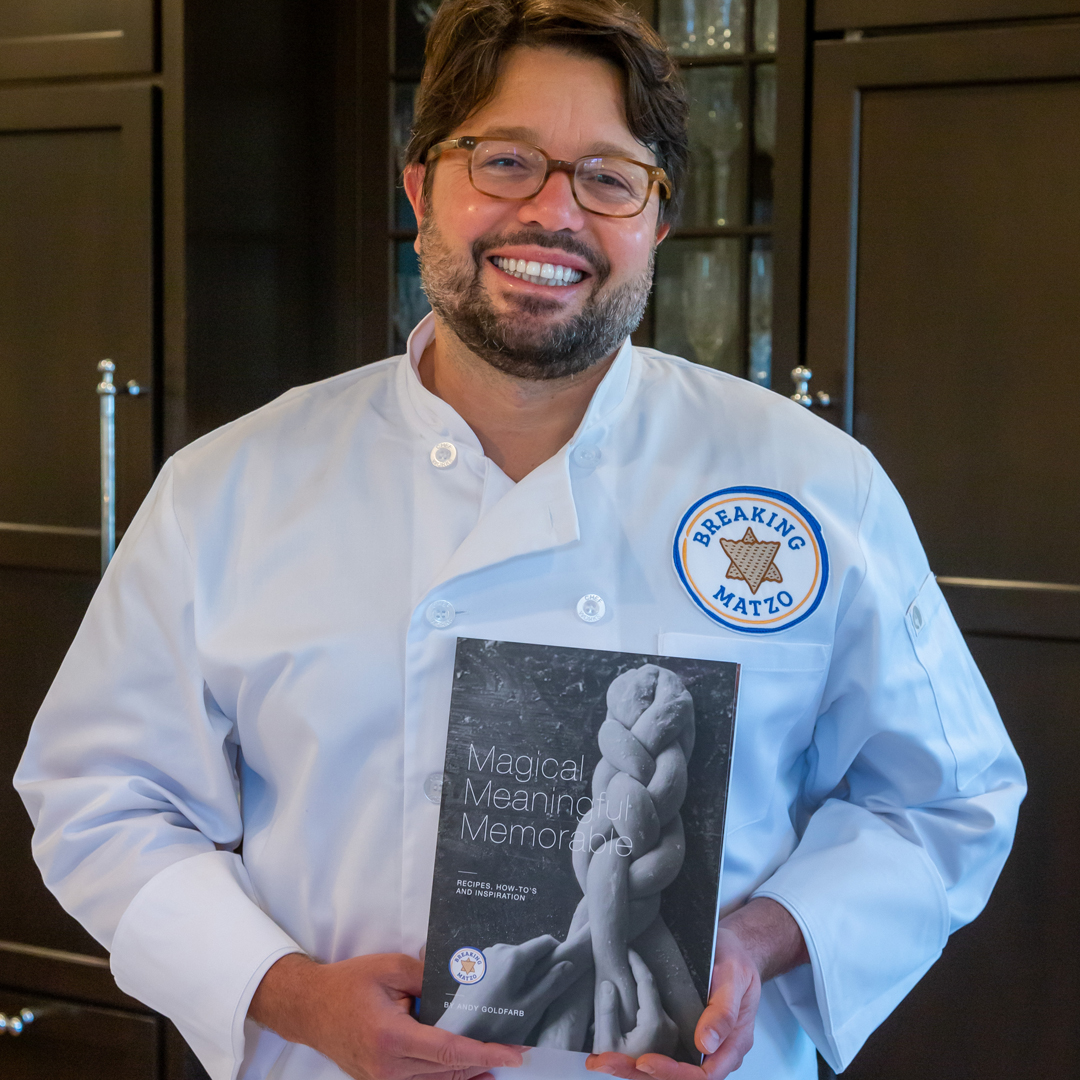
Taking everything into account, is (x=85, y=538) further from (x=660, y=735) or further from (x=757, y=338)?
(x=660, y=735)

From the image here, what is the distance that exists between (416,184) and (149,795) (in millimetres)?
621

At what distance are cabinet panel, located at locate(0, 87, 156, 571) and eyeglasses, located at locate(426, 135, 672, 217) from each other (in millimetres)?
926

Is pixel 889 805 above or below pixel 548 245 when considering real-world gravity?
below

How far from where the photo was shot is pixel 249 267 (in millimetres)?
1939

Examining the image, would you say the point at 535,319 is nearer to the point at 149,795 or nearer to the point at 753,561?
the point at 753,561

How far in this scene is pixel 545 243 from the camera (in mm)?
993

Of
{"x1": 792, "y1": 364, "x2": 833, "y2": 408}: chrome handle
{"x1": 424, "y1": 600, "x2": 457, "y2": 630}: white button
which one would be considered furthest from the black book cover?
{"x1": 792, "y1": 364, "x2": 833, "y2": 408}: chrome handle

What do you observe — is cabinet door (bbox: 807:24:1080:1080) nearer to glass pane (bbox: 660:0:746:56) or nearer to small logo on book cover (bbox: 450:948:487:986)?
glass pane (bbox: 660:0:746:56)

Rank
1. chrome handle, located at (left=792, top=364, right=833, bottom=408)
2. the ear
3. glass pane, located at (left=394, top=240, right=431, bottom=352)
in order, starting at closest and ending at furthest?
the ear < chrome handle, located at (left=792, top=364, right=833, bottom=408) < glass pane, located at (left=394, top=240, right=431, bottom=352)

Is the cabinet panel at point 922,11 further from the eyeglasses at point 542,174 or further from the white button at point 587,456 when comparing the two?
the white button at point 587,456

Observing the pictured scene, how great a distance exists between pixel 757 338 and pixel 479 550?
3.92 ft

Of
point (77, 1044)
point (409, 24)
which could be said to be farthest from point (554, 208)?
point (77, 1044)

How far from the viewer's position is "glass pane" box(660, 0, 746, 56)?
198 cm

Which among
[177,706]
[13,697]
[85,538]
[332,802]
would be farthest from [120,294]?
[332,802]
